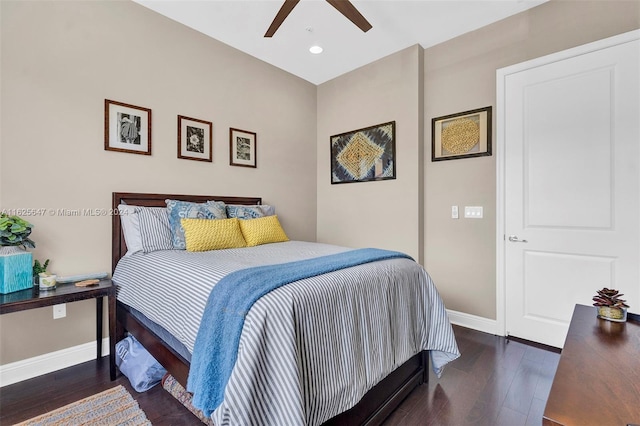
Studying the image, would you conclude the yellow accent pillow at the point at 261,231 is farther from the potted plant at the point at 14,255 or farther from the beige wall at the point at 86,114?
the potted plant at the point at 14,255

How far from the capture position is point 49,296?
1.80 meters

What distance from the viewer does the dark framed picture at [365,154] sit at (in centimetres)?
346

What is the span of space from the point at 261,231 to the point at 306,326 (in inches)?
Answer: 65.4

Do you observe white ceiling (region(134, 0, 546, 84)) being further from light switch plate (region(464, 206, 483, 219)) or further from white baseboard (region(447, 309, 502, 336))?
white baseboard (region(447, 309, 502, 336))

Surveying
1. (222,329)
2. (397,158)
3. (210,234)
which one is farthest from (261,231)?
(397,158)

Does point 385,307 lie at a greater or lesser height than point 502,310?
greater

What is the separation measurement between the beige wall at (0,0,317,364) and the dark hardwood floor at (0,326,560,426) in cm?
32

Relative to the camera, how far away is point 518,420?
1.64m

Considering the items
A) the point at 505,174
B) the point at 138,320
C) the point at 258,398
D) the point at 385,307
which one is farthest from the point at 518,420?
the point at 138,320

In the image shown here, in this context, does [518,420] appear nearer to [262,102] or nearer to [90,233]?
[90,233]

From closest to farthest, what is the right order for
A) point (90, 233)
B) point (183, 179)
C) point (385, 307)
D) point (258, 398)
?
point (258, 398), point (385, 307), point (90, 233), point (183, 179)

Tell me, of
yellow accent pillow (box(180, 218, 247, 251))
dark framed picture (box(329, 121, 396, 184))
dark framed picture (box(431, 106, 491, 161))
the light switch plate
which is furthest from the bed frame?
dark framed picture (box(329, 121, 396, 184))

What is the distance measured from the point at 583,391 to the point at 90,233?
2.98 meters

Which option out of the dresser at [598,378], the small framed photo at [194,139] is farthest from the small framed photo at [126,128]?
the dresser at [598,378]
